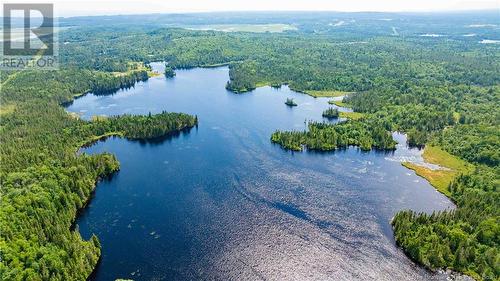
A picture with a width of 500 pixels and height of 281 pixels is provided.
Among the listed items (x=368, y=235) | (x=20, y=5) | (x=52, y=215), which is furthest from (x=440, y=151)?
(x=20, y=5)

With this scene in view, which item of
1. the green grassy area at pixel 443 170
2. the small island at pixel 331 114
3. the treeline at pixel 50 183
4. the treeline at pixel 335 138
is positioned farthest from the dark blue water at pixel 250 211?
the small island at pixel 331 114

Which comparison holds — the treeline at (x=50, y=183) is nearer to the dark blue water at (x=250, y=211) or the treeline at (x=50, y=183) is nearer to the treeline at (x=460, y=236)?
the dark blue water at (x=250, y=211)

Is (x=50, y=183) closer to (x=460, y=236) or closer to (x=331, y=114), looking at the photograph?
(x=460, y=236)

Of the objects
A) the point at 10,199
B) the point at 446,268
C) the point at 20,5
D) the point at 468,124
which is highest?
the point at 20,5

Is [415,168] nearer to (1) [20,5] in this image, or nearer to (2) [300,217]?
(2) [300,217]

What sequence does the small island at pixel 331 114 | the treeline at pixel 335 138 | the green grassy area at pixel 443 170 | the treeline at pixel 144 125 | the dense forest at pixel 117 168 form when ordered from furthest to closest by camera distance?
the small island at pixel 331 114 < the treeline at pixel 144 125 < the treeline at pixel 335 138 < the green grassy area at pixel 443 170 < the dense forest at pixel 117 168

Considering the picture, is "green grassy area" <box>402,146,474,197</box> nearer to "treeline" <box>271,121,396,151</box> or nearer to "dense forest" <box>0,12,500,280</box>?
"dense forest" <box>0,12,500,280</box>

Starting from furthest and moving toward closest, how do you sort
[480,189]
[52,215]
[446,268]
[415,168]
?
[415,168], [480,189], [52,215], [446,268]
